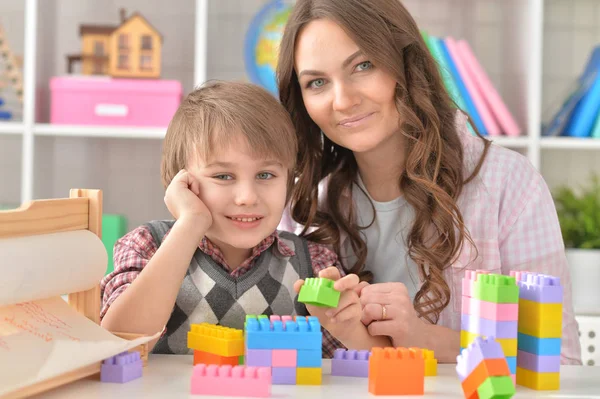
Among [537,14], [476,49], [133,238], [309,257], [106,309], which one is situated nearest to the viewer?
[106,309]

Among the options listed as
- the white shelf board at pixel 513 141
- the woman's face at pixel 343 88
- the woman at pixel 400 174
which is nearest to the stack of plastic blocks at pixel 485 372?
the woman at pixel 400 174

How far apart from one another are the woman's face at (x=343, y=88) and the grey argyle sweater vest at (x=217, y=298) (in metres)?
0.32

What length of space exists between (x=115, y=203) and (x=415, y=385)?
7.26 feet

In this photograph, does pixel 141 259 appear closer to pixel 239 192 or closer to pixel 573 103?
pixel 239 192

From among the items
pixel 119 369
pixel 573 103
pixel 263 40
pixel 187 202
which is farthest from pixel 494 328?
pixel 263 40

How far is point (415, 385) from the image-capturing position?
79 cm

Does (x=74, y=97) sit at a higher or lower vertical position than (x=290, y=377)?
higher

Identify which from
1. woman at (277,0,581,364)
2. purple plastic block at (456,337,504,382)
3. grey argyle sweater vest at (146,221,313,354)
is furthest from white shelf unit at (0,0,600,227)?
purple plastic block at (456,337,504,382)

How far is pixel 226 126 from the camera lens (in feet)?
3.98

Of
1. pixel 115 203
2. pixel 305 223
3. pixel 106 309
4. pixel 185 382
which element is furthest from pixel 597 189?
pixel 185 382

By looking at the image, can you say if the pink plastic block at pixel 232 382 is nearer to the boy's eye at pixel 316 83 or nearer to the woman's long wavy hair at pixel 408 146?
the woman's long wavy hair at pixel 408 146

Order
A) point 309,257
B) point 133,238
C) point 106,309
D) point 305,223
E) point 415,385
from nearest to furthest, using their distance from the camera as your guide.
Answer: point 415,385 → point 106,309 → point 133,238 → point 309,257 → point 305,223

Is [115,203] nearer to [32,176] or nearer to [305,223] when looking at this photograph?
[32,176]

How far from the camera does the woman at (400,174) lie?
56.8 inches
